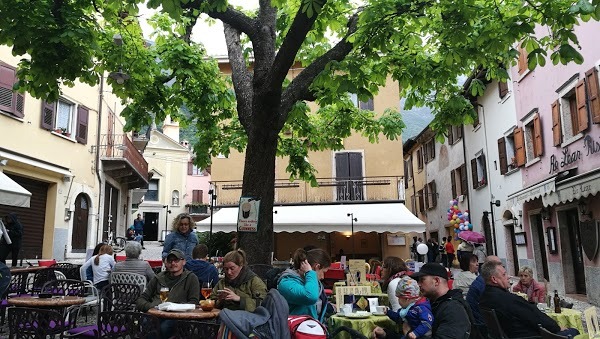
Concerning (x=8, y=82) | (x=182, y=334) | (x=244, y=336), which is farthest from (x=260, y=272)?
(x=8, y=82)

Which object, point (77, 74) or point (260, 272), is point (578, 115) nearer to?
point (260, 272)

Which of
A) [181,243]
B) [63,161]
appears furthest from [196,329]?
[63,161]

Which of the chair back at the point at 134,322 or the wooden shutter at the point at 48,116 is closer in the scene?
the chair back at the point at 134,322

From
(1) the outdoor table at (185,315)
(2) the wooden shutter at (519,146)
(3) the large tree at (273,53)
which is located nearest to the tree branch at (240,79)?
(3) the large tree at (273,53)

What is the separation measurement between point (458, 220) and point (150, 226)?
1253 inches

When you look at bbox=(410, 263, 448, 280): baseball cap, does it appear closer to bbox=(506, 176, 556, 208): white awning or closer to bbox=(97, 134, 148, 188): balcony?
bbox=(506, 176, 556, 208): white awning

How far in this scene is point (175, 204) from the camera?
4484cm

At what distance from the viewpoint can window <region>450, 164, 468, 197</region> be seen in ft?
76.9

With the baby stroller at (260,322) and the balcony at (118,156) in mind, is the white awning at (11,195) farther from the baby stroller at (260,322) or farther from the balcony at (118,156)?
the balcony at (118,156)

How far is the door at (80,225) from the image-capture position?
17625 mm

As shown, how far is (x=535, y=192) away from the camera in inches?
551

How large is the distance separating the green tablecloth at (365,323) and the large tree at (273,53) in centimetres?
218

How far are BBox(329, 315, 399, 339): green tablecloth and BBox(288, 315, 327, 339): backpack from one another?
1.25 metres

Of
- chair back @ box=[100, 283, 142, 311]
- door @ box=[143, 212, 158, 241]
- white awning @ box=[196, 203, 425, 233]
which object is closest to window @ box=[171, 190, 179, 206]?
door @ box=[143, 212, 158, 241]
